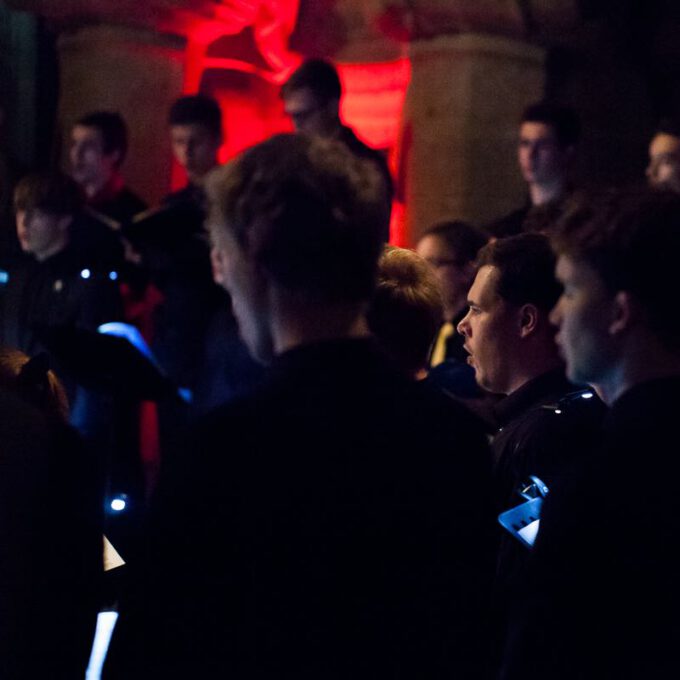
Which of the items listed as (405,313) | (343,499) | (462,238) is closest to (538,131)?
(462,238)

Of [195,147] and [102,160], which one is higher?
[195,147]

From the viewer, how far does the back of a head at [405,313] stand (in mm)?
2779

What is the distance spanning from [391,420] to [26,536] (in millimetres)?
498

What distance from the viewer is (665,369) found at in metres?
1.83

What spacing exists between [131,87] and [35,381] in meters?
3.99

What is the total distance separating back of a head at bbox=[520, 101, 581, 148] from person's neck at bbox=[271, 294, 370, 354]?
3305 mm

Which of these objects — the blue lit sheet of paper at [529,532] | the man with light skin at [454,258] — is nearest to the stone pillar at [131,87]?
the man with light skin at [454,258]

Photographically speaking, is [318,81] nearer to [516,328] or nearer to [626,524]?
[516,328]

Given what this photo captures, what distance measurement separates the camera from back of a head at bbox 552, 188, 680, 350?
1837 mm

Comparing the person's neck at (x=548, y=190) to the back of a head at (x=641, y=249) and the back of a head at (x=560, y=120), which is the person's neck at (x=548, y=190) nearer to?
the back of a head at (x=560, y=120)

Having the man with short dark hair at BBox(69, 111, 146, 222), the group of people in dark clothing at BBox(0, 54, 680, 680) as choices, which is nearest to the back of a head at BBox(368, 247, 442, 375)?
the group of people in dark clothing at BBox(0, 54, 680, 680)

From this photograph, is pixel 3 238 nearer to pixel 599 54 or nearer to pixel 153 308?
pixel 153 308

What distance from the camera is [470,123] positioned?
5789 millimetres

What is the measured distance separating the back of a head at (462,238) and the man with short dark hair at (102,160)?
4.62 feet
